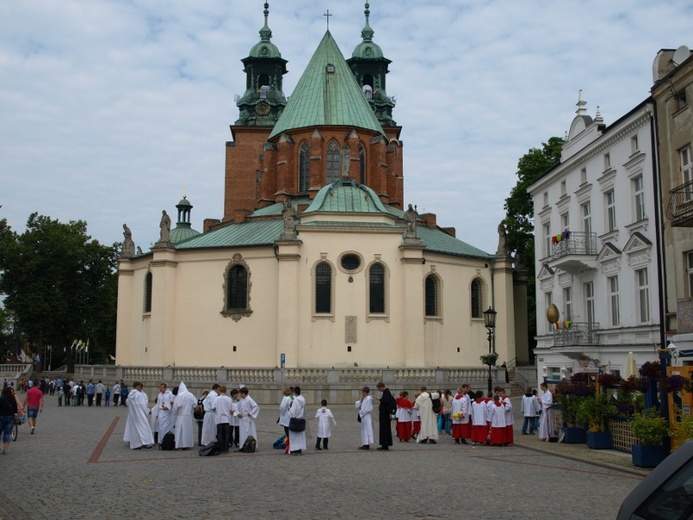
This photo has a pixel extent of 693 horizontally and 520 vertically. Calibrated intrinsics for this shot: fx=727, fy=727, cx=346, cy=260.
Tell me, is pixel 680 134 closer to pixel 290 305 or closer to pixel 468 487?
pixel 468 487

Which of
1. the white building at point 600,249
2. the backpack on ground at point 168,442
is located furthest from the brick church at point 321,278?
the backpack on ground at point 168,442

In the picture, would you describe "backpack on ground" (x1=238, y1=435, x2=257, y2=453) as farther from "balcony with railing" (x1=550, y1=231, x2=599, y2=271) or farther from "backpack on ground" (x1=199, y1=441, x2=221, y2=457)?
"balcony with railing" (x1=550, y1=231, x2=599, y2=271)

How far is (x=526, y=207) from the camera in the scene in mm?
43719

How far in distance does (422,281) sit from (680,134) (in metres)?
19.9

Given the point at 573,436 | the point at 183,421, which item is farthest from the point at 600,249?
the point at 183,421

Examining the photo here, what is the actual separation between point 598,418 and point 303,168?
114ft

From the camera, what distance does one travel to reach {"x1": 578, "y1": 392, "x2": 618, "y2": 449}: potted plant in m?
17.3

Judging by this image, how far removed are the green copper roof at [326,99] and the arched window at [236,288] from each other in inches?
496

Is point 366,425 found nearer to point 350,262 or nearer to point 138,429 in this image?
point 138,429

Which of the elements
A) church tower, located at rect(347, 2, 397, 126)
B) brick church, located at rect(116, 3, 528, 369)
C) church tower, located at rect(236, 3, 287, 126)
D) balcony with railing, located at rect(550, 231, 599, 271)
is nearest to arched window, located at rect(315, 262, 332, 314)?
brick church, located at rect(116, 3, 528, 369)

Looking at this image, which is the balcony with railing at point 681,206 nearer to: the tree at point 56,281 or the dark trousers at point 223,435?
the dark trousers at point 223,435

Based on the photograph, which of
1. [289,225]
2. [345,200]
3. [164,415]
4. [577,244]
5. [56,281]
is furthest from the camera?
[56,281]

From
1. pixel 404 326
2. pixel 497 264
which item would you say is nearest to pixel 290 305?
pixel 404 326

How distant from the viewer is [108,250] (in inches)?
2283
